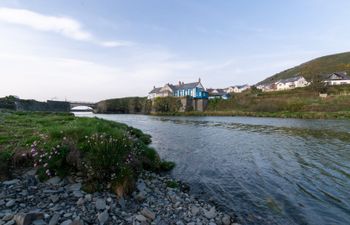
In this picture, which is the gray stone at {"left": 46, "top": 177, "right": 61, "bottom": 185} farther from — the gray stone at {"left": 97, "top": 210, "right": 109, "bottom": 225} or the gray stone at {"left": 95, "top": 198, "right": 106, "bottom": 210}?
the gray stone at {"left": 97, "top": 210, "right": 109, "bottom": 225}

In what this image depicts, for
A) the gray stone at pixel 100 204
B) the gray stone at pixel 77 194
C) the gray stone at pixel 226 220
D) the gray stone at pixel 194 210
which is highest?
the gray stone at pixel 77 194

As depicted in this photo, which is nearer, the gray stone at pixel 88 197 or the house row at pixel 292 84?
the gray stone at pixel 88 197

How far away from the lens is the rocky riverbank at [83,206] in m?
5.12

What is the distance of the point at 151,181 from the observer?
9047 mm

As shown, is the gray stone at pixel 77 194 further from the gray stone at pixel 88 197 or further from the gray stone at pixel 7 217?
the gray stone at pixel 7 217

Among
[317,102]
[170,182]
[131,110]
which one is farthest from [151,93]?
[170,182]

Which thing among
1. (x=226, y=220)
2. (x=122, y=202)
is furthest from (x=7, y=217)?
(x=226, y=220)

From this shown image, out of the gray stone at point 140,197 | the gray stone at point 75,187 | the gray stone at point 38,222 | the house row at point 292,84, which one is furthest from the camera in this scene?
the house row at point 292,84

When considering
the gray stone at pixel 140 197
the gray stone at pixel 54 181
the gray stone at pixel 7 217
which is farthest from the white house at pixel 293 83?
the gray stone at pixel 7 217

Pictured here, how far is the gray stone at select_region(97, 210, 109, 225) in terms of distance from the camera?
5298mm

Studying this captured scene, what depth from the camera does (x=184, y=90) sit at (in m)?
103

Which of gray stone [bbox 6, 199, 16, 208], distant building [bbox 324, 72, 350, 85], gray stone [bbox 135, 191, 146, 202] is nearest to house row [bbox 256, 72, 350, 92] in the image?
distant building [bbox 324, 72, 350, 85]

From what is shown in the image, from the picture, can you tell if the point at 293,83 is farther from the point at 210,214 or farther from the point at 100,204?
the point at 100,204

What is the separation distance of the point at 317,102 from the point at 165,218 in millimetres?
77523
